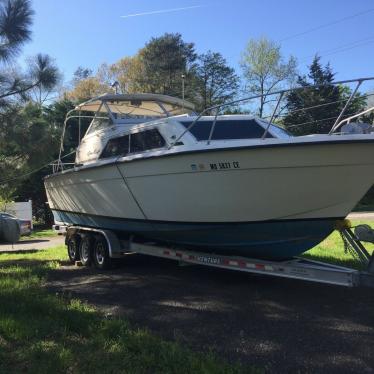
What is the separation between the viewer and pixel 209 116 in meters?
8.39

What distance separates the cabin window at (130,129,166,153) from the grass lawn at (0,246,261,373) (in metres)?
2.80

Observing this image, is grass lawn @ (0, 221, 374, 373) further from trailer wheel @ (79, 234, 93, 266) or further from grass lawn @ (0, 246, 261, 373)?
trailer wheel @ (79, 234, 93, 266)

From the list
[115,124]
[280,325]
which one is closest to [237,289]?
[280,325]

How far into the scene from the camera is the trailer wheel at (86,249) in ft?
33.8

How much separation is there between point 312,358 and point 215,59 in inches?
1924

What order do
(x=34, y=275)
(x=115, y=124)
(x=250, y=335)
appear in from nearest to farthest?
1. (x=250, y=335)
2. (x=34, y=275)
3. (x=115, y=124)

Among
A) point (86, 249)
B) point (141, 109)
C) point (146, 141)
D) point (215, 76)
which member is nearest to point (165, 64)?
point (215, 76)

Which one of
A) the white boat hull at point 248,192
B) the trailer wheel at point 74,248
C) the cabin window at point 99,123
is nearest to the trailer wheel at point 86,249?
the trailer wheel at point 74,248

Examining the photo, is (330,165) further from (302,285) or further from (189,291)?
(189,291)

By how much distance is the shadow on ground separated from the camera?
15.4 feet

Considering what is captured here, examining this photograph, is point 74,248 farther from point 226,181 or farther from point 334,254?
point 334,254

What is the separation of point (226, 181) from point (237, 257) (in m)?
1.19

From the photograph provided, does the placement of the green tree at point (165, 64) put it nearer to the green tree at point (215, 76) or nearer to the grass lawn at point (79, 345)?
the green tree at point (215, 76)

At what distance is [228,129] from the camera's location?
7.99 m
